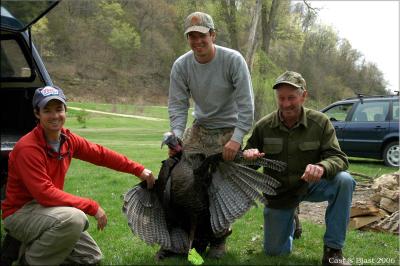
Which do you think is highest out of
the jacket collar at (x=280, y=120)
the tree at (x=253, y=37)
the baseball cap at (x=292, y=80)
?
the tree at (x=253, y=37)

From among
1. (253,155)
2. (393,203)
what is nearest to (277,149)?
(253,155)

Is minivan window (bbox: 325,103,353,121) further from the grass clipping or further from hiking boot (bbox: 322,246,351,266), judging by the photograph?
the grass clipping

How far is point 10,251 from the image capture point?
357cm

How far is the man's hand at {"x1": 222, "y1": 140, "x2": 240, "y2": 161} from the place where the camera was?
391 cm

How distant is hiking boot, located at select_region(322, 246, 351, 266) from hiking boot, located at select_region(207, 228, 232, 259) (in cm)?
88

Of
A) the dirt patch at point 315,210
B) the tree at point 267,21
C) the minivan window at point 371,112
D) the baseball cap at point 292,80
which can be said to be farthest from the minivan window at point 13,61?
the tree at point 267,21

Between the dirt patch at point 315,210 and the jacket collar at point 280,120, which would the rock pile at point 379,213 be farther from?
the jacket collar at point 280,120

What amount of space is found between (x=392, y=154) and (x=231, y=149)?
925 cm

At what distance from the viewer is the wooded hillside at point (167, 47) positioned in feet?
73.4

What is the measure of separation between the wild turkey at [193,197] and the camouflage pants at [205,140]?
0.09 metres

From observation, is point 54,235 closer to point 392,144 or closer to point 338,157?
point 338,157

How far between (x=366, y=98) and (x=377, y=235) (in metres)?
8.38

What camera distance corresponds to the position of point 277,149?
4.13m

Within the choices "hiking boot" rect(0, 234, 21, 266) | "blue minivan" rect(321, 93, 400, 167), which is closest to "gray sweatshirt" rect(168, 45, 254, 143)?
"hiking boot" rect(0, 234, 21, 266)
